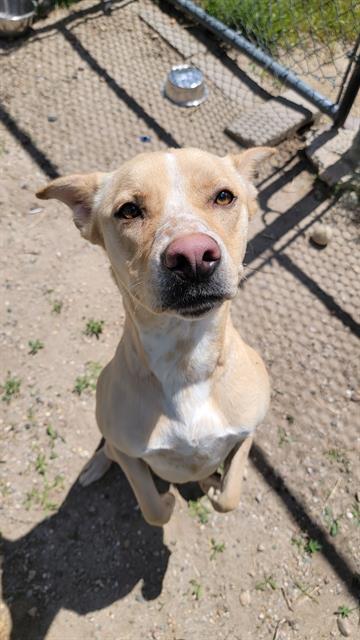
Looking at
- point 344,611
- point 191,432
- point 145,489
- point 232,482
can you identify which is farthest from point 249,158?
point 344,611

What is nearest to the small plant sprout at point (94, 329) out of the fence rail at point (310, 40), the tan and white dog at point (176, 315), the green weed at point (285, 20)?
the tan and white dog at point (176, 315)

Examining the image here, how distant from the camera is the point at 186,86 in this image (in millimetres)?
5395

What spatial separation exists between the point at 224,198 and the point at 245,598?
7.75 ft

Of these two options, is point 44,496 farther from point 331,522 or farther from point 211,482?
point 331,522

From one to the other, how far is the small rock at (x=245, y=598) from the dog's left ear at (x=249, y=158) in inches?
96.2

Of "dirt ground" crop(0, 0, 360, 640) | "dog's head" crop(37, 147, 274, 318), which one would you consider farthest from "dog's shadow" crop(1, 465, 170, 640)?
"dog's head" crop(37, 147, 274, 318)

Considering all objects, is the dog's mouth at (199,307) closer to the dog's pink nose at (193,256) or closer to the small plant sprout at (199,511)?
the dog's pink nose at (193,256)

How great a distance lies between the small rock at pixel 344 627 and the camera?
9.58 feet

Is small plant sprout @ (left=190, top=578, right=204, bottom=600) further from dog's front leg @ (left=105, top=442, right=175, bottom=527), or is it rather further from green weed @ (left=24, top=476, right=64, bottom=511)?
green weed @ (left=24, top=476, right=64, bottom=511)

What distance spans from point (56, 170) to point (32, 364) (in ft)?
7.09

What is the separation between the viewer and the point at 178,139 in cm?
524

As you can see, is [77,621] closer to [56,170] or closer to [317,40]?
[56,170]

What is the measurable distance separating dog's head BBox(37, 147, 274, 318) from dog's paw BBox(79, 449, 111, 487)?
1504 mm

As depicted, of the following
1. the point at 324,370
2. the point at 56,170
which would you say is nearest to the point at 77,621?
the point at 324,370
